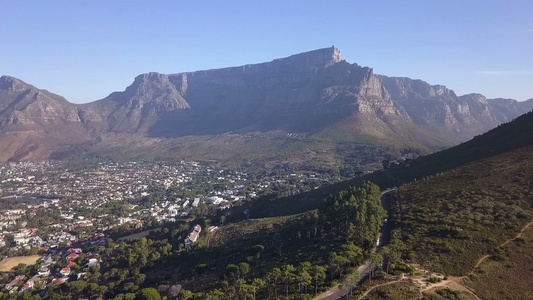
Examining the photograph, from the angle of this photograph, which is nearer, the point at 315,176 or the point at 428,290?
the point at 428,290

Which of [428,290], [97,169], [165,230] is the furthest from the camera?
[97,169]

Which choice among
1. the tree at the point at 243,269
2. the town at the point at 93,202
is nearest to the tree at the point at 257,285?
the tree at the point at 243,269

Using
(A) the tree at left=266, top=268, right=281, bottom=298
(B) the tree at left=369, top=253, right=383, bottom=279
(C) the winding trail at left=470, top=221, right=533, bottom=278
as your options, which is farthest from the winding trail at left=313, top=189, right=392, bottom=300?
(C) the winding trail at left=470, top=221, right=533, bottom=278

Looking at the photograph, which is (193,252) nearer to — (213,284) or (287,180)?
(213,284)

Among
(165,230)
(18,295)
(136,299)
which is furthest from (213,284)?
(165,230)

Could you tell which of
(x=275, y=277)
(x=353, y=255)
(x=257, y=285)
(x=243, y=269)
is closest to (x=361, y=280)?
(x=353, y=255)

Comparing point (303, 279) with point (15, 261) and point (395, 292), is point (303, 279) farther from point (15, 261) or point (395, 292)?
point (15, 261)

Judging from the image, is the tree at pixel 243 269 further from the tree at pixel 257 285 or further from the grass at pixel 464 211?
the grass at pixel 464 211
